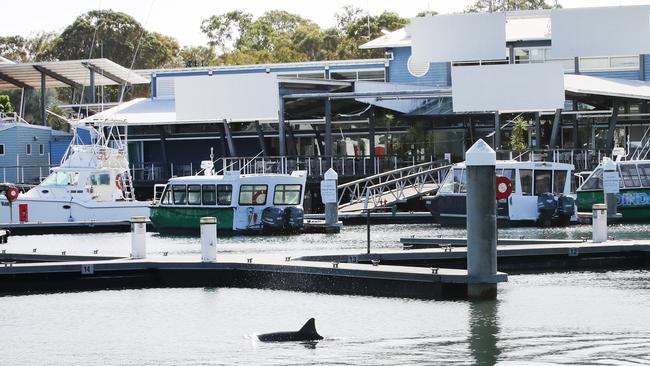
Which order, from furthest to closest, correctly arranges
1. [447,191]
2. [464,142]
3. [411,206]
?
1. [464,142]
2. [411,206]
3. [447,191]

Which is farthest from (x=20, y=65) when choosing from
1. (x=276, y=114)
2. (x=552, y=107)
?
(x=552, y=107)

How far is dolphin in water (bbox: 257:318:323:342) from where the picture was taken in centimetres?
2423

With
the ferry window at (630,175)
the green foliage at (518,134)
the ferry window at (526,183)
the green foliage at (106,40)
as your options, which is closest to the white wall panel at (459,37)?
the green foliage at (518,134)

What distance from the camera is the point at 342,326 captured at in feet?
84.8

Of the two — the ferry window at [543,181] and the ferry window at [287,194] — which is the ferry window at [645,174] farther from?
the ferry window at [287,194]

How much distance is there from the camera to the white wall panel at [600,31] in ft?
224

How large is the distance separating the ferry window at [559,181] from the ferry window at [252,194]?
10425 mm

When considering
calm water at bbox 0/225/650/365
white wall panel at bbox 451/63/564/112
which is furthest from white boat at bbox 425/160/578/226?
calm water at bbox 0/225/650/365

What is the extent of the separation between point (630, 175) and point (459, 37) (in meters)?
17.5

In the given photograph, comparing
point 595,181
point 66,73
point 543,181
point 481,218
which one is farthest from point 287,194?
point 66,73

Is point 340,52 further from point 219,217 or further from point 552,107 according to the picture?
point 219,217

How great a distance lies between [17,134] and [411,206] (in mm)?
25252

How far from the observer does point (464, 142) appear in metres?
71.7

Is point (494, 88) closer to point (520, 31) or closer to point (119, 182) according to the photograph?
point (520, 31)
